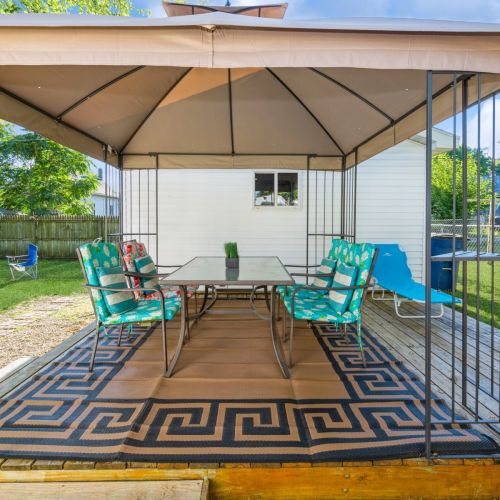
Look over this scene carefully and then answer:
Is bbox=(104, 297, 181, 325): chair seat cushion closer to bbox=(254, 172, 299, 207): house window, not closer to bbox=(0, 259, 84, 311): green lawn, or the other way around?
bbox=(0, 259, 84, 311): green lawn

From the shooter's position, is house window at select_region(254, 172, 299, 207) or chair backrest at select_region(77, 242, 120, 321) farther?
house window at select_region(254, 172, 299, 207)

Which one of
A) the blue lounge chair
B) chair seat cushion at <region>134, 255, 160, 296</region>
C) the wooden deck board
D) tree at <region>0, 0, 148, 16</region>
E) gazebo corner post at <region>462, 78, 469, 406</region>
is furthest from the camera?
tree at <region>0, 0, 148, 16</region>

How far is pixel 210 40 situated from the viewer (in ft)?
5.75

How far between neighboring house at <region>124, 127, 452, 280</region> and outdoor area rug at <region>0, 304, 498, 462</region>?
145 inches

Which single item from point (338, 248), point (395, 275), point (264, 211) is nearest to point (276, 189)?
point (264, 211)

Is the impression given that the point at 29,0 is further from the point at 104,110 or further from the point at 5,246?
the point at 104,110

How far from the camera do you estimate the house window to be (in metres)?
7.14

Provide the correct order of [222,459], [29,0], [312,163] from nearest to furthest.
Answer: [222,459] → [312,163] → [29,0]

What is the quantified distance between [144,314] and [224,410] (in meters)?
1.14

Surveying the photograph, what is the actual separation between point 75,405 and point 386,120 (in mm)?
3687

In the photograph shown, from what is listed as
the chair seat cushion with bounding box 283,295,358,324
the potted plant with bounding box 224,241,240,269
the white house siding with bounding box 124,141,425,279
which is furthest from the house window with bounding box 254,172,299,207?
the chair seat cushion with bounding box 283,295,358,324

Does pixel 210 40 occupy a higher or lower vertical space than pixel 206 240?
higher

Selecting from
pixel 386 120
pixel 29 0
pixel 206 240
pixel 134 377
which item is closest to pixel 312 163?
pixel 386 120

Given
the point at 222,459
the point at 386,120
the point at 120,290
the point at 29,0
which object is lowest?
the point at 222,459
